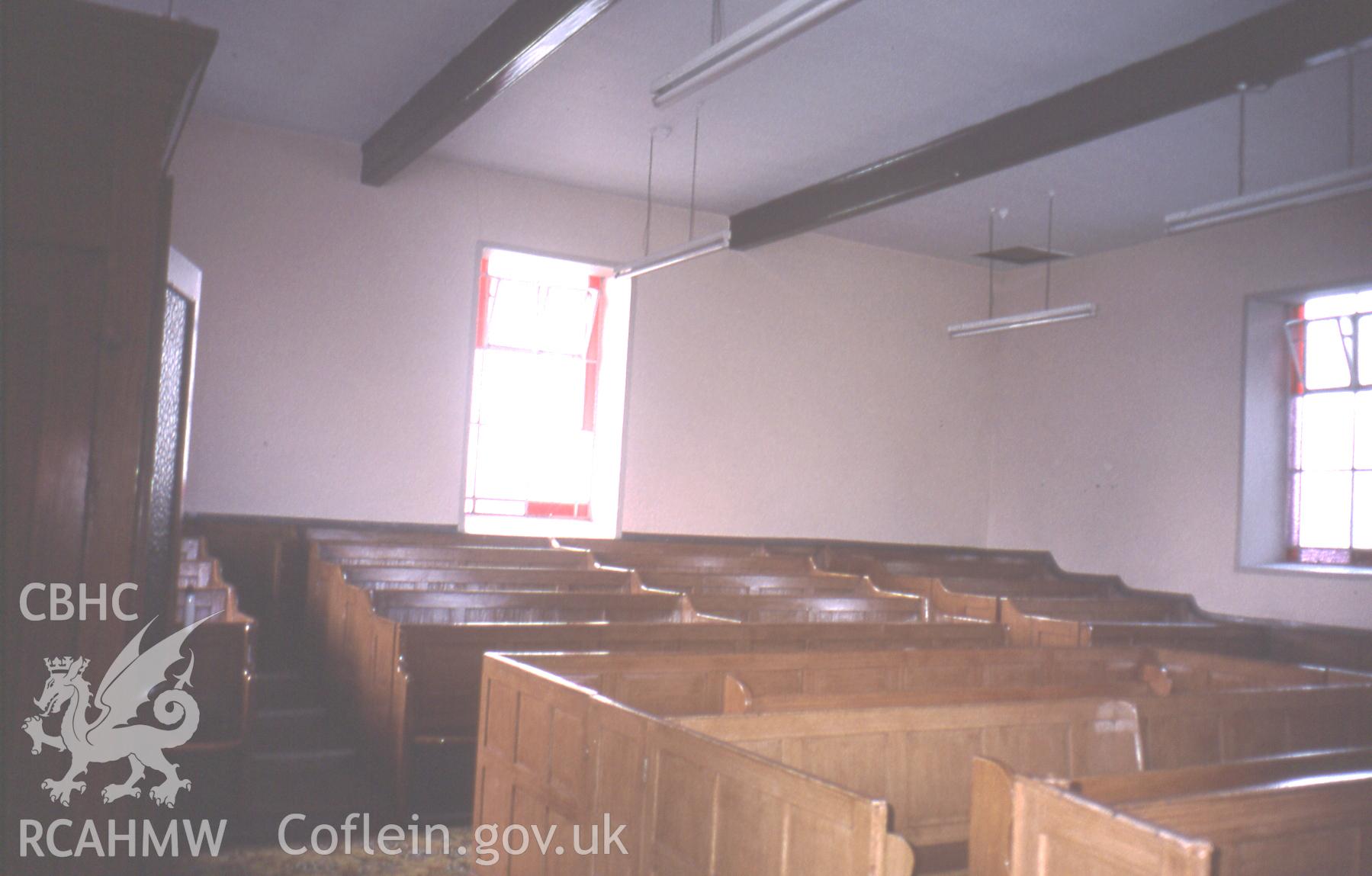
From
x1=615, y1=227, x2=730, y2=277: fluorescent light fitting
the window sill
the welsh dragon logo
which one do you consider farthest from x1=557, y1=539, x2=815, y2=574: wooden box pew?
the welsh dragon logo

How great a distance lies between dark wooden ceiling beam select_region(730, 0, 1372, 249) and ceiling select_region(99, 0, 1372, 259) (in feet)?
0.49

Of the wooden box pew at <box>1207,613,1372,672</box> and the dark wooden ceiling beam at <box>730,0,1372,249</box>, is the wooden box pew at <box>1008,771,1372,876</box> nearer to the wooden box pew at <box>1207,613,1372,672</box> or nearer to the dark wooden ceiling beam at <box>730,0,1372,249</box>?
the dark wooden ceiling beam at <box>730,0,1372,249</box>

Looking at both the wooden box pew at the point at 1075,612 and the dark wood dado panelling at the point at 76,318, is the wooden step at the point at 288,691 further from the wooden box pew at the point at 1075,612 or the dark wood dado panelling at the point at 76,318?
the dark wood dado panelling at the point at 76,318

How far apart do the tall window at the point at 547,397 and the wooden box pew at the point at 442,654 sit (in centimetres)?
310

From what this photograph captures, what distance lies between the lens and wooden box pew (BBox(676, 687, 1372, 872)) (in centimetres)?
294

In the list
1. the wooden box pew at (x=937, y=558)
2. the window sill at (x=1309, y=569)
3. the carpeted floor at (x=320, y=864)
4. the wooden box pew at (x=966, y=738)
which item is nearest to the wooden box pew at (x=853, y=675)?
the wooden box pew at (x=966, y=738)

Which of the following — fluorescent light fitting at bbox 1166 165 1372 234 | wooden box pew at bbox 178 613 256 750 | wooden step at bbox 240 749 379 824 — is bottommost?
wooden step at bbox 240 749 379 824

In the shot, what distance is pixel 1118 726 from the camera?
3525 mm

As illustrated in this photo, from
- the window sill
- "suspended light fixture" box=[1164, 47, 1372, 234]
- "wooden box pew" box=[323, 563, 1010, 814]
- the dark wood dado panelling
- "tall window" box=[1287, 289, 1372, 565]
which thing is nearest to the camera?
the dark wood dado panelling

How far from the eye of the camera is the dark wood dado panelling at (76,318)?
1298 millimetres

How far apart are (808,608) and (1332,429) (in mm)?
4329

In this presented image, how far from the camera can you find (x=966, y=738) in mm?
3270

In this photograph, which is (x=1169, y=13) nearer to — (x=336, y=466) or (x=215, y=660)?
(x=215, y=660)

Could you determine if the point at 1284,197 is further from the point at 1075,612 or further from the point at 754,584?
the point at 754,584
